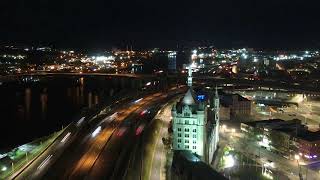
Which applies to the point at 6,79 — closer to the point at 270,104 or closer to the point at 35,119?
the point at 35,119

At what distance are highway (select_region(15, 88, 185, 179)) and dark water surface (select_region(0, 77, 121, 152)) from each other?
4455mm

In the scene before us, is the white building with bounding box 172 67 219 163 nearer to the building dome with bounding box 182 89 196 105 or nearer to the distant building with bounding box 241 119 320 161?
the building dome with bounding box 182 89 196 105

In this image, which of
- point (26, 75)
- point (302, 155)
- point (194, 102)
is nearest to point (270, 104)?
point (302, 155)

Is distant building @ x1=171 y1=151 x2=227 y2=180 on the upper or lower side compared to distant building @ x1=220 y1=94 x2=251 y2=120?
lower

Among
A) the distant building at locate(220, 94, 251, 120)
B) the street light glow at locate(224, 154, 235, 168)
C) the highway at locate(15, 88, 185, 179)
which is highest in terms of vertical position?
the distant building at locate(220, 94, 251, 120)

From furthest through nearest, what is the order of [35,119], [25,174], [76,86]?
[76,86] → [35,119] → [25,174]

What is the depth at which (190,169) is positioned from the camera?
1244cm

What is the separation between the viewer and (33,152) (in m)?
17.0

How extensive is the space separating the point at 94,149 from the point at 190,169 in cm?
585

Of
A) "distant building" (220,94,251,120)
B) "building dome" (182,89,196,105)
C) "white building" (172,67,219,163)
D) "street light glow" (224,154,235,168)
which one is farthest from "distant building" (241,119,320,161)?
"building dome" (182,89,196,105)

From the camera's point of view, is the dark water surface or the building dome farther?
the dark water surface

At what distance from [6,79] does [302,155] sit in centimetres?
4264

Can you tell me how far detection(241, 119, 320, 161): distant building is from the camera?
17.1 meters

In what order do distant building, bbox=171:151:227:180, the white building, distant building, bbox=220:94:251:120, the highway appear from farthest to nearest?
1. distant building, bbox=220:94:251:120
2. the white building
3. the highway
4. distant building, bbox=171:151:227:180
